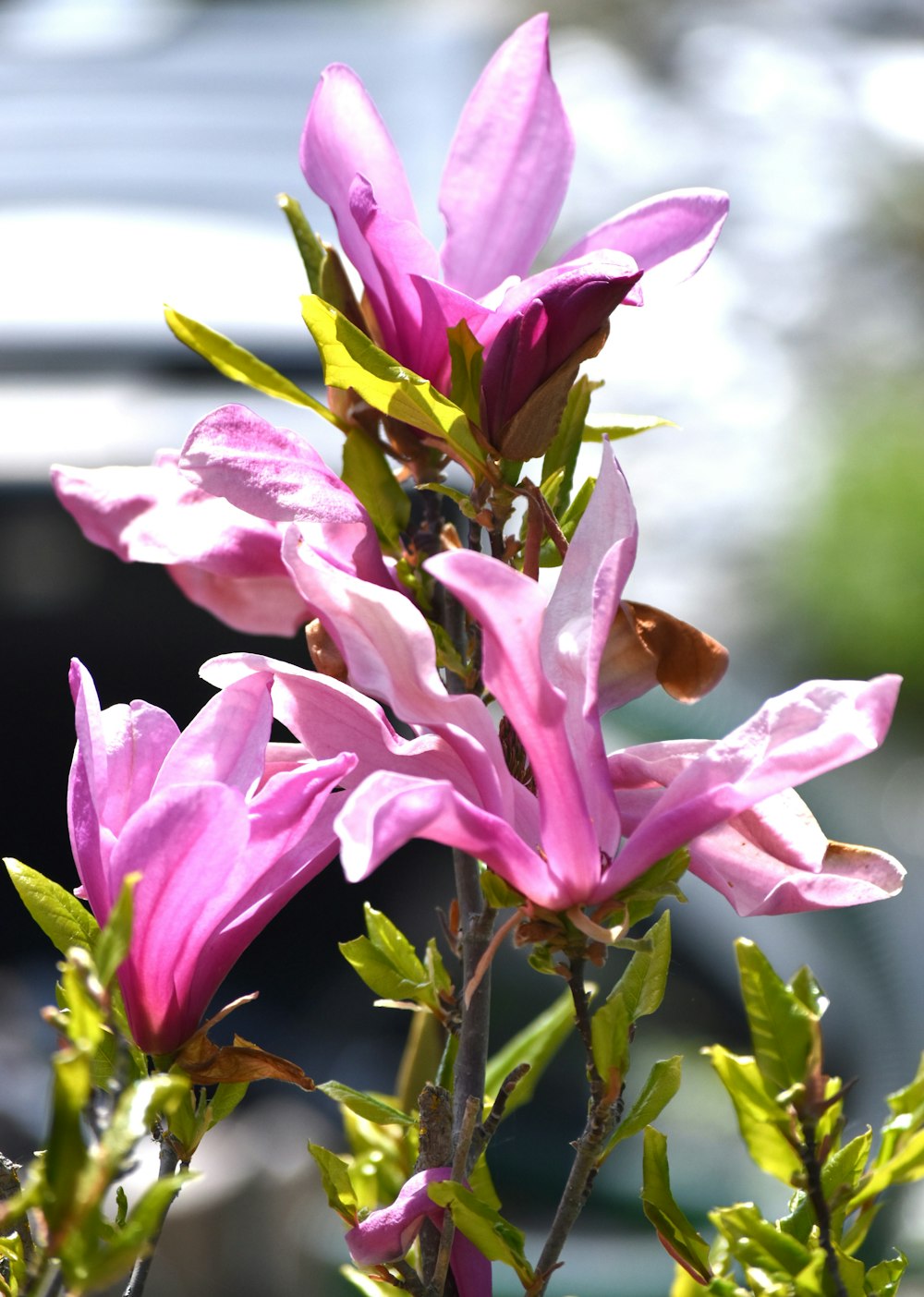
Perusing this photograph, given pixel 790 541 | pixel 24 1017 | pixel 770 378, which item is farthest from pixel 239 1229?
pixel 770 378

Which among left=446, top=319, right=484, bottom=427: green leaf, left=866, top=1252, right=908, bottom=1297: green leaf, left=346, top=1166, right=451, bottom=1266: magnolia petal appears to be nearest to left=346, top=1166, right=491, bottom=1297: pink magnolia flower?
left=346, top=1166, right=451, bottom=1266: magnolia petal

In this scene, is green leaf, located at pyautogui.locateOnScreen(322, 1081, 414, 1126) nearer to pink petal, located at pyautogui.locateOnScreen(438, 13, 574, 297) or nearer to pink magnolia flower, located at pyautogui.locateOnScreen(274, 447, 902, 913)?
pink magnolia flower, located at pyautogui.locateOnScreen(274, 447, 902, 913)

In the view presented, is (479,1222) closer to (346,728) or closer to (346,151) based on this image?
(346,728)

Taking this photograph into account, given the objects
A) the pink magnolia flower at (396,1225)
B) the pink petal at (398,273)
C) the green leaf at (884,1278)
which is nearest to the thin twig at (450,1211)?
the pink magnolia flower at (396,1225)

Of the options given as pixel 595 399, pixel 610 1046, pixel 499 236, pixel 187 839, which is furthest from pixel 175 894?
pixel 595 399

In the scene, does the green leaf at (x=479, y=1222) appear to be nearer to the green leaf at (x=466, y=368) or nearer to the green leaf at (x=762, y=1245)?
the green leaf at (x=762, y=1245)

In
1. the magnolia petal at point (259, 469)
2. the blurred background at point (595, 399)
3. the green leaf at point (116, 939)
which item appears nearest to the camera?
the green leaf at point (116, 939)
